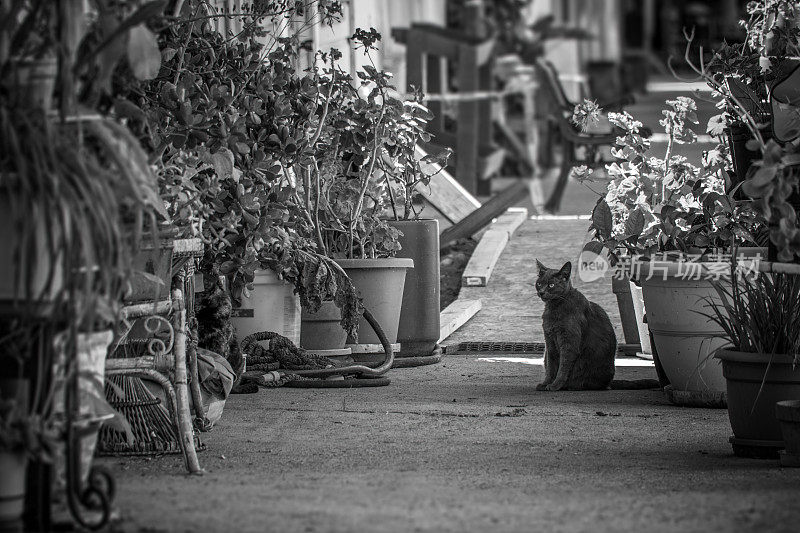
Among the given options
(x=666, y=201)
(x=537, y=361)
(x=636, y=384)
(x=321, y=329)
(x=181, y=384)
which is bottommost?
(x=537, y=361)

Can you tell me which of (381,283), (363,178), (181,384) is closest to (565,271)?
(381,283)

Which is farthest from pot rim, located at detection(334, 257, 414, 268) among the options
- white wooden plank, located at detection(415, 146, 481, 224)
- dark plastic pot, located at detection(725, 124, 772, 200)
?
white wooden plank, located at detection(415, 146, 481, 224)

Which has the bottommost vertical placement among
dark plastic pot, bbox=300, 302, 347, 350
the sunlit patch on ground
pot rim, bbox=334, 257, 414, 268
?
the sunlit patch on ground

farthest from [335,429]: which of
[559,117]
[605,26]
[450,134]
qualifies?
[605,26]

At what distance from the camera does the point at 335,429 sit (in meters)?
4.70

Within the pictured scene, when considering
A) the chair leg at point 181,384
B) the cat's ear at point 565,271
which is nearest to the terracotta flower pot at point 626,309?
the cat's ear at point 565,271

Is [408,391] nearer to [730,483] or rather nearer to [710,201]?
[710,201]

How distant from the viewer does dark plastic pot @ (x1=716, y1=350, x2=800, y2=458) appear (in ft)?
13.5

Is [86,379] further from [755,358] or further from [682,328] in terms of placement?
[682,328]

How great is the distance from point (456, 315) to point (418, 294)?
675 mm

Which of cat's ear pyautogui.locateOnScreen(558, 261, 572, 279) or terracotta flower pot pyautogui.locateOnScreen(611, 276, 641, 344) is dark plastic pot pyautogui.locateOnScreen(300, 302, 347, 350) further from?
terracotta flower pot pyautogui.locateOnScreen(611, 276, 641, 344)

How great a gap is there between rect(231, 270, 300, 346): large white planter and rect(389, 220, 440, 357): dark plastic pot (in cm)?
85

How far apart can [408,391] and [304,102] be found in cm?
151

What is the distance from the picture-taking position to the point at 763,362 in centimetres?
411
